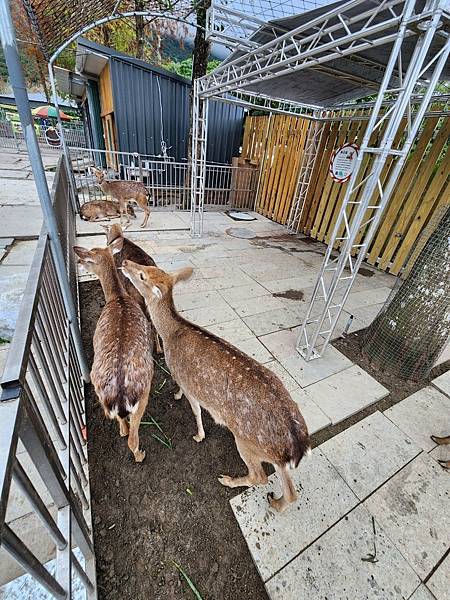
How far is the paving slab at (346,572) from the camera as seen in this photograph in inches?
66.0

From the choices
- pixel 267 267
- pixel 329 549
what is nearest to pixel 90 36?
pixel 267 267

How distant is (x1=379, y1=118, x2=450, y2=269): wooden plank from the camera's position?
Answer: 5488mm

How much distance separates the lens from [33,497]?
2.83 ft

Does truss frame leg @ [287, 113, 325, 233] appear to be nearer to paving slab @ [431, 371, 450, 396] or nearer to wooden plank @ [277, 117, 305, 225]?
wooden plank @ [277, 117, 305, 225]

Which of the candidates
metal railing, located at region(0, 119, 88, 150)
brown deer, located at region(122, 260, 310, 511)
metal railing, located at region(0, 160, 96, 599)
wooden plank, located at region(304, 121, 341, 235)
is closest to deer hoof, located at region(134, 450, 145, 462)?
metal railing, located at region(0, 160, 96, 599)

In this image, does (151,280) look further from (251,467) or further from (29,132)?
(251,467)

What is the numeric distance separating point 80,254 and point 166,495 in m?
2.75

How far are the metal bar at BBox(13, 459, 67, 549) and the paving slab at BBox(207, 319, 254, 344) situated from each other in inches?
110

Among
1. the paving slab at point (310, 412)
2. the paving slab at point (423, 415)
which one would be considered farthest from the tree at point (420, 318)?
the paving slab at point (310, 412)

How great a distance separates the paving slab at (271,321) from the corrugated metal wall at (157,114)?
949 cm

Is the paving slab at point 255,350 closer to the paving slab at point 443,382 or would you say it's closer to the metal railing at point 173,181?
the paving slab at point 443,382

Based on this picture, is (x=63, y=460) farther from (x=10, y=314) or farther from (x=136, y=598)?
(x=10, y=314)

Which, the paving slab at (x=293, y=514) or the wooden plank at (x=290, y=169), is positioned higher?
the wooden plank at (x=290, y=169)

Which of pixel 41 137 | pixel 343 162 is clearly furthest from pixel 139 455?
pixel 41 137
